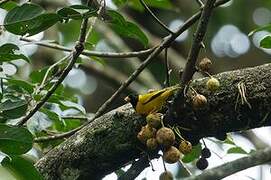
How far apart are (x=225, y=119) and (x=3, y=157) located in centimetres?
51

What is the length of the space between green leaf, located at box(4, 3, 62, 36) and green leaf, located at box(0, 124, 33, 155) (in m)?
0.28

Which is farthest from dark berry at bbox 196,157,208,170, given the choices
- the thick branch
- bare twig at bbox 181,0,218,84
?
bare twig at bbox 181,0,218,84

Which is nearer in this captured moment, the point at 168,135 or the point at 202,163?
the point at 168,135

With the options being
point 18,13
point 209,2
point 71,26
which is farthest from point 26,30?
point 71,26

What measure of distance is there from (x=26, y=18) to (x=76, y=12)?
119 millimetres

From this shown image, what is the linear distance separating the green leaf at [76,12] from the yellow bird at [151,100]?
0.78 ft

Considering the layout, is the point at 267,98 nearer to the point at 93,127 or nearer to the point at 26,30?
the point at 93,127

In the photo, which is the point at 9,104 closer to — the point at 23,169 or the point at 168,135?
the point at 23,169

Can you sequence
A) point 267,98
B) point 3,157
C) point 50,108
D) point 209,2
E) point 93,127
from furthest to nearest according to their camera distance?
1. point 50,108
2. point 93,127
3. point 267,98
4. point 3,157
5. point 209,2

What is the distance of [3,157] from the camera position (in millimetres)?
1398

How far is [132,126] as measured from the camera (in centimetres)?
161

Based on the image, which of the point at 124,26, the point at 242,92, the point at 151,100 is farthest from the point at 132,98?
the point at 124,26

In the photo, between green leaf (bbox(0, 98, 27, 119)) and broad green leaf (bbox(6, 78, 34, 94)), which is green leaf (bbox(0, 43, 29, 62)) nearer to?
green leaf (bbox(0, 98, 27, 119))

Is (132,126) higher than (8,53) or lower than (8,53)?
lower
